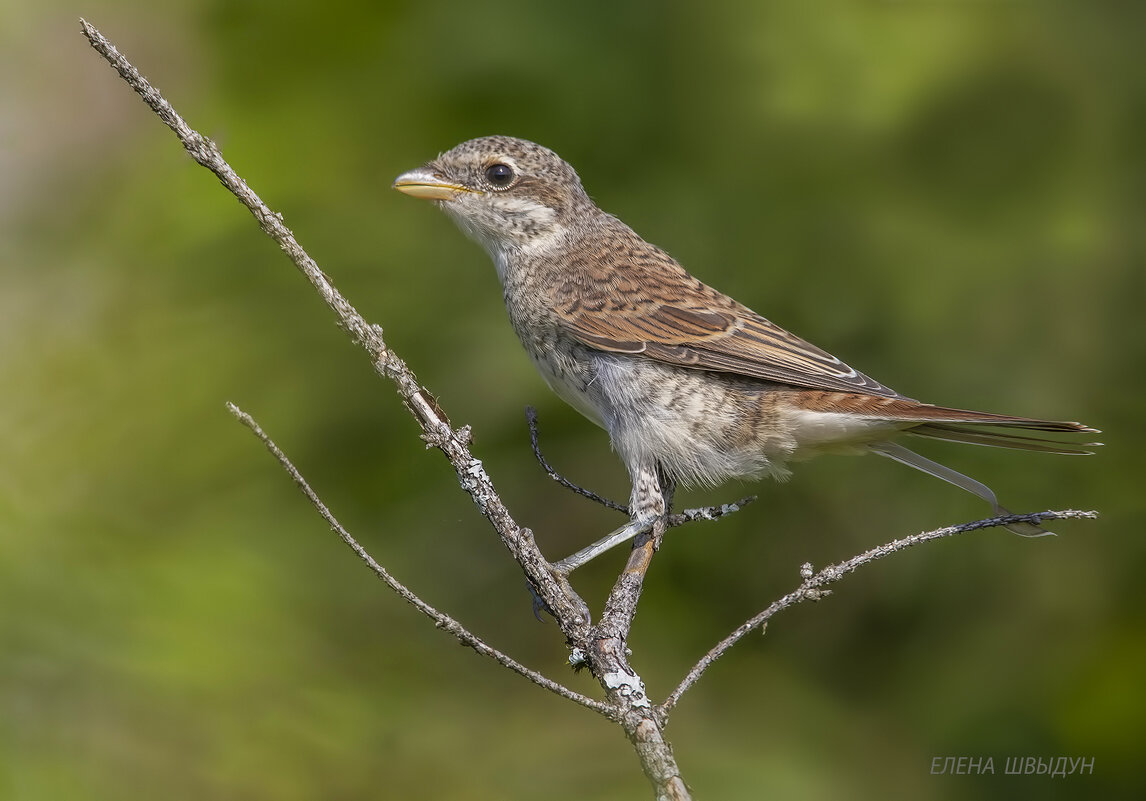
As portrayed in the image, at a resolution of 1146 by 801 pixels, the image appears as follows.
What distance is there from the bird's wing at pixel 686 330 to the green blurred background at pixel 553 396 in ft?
1.22

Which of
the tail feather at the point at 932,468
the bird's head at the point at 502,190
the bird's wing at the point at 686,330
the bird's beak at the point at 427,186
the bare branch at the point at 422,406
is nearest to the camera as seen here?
the bare branch at the point at 422,406

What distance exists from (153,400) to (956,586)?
2869 millimetres

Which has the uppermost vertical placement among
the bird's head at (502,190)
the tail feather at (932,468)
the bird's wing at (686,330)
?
the bird's head at (502,190)

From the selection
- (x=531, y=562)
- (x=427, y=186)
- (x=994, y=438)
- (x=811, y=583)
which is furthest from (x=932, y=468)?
(x=427, y=186)

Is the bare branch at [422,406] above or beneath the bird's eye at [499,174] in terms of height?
beneath

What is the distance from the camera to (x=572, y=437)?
3896mm

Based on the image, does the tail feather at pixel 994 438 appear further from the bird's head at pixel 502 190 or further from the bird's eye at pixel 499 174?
the bird's eye at pixel 499 174

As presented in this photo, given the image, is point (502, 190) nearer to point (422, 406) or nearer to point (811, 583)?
point (422, 406)

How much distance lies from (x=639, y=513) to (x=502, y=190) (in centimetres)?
130

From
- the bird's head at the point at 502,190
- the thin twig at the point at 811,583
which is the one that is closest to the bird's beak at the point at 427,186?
the bird's head at the point at 502,190

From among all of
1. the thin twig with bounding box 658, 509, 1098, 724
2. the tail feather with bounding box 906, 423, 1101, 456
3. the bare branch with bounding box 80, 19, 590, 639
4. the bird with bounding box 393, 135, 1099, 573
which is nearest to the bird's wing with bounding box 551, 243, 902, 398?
the bird with bounding box 393, 135, 1099, 573

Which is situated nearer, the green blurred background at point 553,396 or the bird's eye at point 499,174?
the green blurred background at point 553,396

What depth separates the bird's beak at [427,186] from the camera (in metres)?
3.56

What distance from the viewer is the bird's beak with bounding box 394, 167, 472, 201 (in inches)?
140
